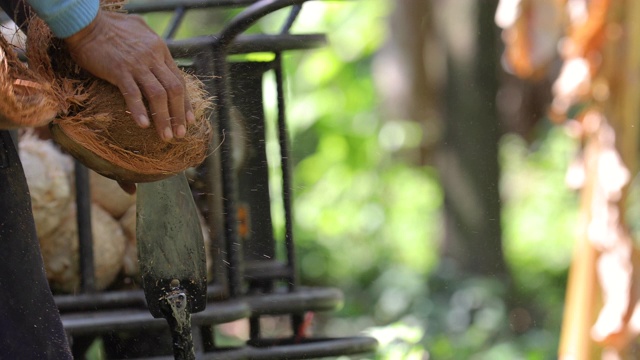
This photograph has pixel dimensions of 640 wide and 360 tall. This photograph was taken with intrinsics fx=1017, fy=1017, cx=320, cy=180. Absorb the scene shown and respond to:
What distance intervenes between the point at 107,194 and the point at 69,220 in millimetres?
129

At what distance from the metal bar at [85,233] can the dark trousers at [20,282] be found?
71 centimetres

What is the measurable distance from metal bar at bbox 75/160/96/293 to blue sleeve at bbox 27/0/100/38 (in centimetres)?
85

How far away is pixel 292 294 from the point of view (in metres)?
2.62

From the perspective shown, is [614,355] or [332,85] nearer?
[614,355]

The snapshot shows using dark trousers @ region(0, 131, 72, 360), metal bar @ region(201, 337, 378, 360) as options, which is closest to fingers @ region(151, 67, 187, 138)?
dark trousers @ region(0, 131, 72, 360)

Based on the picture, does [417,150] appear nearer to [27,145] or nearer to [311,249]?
[311,249]

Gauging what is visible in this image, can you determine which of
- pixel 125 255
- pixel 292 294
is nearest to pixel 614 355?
Result: pixel 292 294

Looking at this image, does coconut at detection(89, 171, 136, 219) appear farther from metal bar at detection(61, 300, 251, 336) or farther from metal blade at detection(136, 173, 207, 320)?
metal blade at detection(136, 173, 207, 320)

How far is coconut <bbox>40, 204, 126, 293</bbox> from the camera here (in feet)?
A: 8.58

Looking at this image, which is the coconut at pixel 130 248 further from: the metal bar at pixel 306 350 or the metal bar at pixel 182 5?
the metal bar at pixel 182 5

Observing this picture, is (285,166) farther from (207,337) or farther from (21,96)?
(21,96)

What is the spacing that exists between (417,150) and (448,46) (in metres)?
1.34

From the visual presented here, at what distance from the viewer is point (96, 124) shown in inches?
67.5

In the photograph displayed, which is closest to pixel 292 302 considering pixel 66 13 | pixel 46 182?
pixel 46 182
